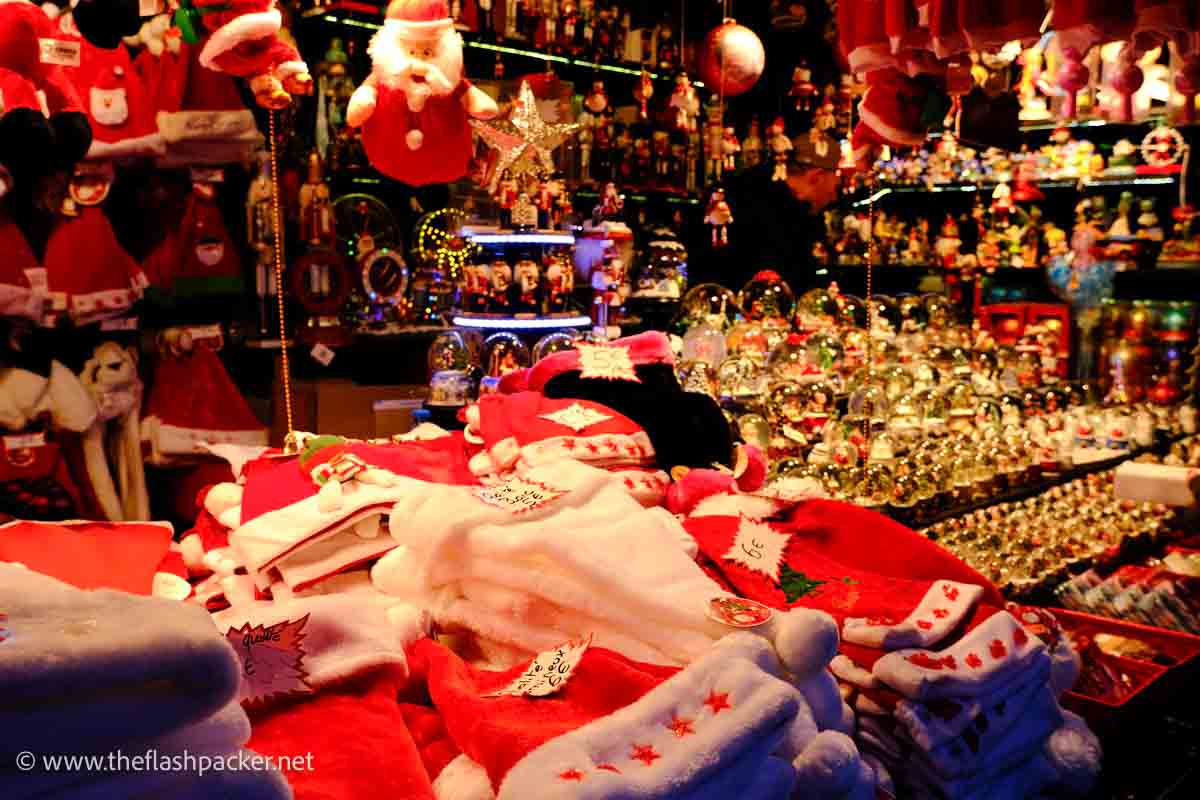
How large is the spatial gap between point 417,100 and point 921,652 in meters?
1.80

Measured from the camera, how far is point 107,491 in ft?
11.5

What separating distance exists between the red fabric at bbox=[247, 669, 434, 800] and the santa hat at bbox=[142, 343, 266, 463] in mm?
2949

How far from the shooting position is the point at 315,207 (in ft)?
12.4

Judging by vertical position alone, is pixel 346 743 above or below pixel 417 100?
below

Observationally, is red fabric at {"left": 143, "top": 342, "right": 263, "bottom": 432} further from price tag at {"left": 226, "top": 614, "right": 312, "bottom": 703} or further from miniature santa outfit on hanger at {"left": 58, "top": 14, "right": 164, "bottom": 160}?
price tag at {"left": 226, "top": 614, "right": 312, "bottom": 703}

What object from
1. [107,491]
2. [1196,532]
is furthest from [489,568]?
[107,491]

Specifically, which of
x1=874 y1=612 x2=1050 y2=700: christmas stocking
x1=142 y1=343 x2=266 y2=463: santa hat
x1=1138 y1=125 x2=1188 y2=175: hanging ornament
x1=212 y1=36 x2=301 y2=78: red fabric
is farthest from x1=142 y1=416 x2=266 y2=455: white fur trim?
x1=1138 y1=125 x2=1188 y2=175: hanging ornament

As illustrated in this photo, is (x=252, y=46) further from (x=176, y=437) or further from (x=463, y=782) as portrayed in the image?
(x=176, y=437)

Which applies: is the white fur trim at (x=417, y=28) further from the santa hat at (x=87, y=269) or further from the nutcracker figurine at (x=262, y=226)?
the santa hat at (x=87, y=269)

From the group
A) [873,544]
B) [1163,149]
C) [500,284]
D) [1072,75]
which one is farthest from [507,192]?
[1163,149]

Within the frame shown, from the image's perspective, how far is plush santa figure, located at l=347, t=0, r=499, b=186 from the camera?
2377 mm

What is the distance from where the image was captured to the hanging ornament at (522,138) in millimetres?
3219

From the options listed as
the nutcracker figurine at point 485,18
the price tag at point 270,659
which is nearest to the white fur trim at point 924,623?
the price tag at point 270,659

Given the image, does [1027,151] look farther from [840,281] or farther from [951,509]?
[951,509]
